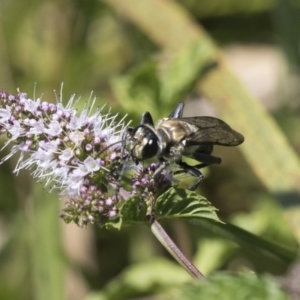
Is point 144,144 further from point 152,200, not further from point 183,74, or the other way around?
point 183,74

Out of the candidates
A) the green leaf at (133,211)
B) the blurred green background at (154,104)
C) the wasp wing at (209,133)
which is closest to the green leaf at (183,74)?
the blurred green background at (154,104)

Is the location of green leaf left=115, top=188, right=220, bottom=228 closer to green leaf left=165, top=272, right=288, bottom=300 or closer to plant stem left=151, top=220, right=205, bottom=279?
plant stem left=151, top=220, right=205, bottom=279

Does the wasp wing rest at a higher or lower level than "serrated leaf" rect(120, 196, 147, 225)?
higher

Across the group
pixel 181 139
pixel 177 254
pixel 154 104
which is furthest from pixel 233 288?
pixel 154 104

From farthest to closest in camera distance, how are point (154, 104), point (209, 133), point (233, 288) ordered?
point (154, 104) → point (209, 133) → point (233, 288)

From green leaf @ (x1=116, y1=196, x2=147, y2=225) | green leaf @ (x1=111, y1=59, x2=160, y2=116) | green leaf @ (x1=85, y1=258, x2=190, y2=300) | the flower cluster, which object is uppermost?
green leaf @ (x1=111, y1=59, x2=160, y2=116)

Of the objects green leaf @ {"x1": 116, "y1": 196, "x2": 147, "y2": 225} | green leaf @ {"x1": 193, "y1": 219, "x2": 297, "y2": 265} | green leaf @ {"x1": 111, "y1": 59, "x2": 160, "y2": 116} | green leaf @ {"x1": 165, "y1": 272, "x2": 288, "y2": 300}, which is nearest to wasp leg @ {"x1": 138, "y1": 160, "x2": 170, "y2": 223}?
green leaf @ {"x1": 116, "y1": 196, "x2": 147, "y2": 225}

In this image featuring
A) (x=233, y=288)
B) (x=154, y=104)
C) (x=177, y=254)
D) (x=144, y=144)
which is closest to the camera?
(x=233, y=288)

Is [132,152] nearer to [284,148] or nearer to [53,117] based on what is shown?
[53,117]
